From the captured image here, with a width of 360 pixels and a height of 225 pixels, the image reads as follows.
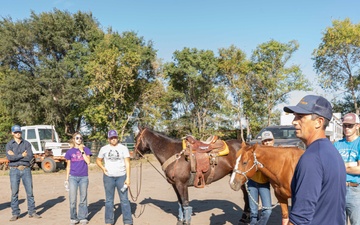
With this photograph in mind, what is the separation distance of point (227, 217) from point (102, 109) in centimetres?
2027

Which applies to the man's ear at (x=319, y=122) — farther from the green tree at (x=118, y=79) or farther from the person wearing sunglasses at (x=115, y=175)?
the green tree at (x=118, y=79)

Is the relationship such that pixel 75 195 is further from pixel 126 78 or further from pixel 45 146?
pixel 126 78

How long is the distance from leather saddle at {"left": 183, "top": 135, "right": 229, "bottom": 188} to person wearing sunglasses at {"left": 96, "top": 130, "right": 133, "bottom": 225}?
1312 millimetres

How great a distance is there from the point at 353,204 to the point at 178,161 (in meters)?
3.57

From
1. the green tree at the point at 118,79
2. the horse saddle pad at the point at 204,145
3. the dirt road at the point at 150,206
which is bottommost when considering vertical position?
the dirt road at the point at 150,206

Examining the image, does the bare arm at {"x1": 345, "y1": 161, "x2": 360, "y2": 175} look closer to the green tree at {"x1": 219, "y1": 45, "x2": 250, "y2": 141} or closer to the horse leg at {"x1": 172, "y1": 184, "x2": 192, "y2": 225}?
the horse leg at {"x1": 172, "y1": 184, "x2": 192, "y2": 225}

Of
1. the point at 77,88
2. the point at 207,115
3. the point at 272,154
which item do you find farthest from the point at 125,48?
the point at 272,154

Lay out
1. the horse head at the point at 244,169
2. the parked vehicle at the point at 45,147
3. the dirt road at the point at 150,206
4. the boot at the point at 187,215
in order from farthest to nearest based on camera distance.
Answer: the parked vehicle at the point at 45,147 < the dirt road at the point at 150,206 < the boot at the point at 187,215 < the horse head at the point at 244,169

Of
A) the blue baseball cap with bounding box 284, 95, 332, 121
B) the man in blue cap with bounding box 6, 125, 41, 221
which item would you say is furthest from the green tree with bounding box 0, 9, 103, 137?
the blue baseball cap with bounding box 284, 95, 332, 121

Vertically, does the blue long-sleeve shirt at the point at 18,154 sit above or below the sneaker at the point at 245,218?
above

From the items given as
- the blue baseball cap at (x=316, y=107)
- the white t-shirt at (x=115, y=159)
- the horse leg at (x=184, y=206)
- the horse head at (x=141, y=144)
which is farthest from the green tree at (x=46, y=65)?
the blue baseball cap at (x=316, y=107)

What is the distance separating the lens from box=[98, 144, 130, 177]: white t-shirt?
6328mm

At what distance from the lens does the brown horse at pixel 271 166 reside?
4.30m

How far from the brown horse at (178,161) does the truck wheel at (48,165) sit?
37.4 feet
